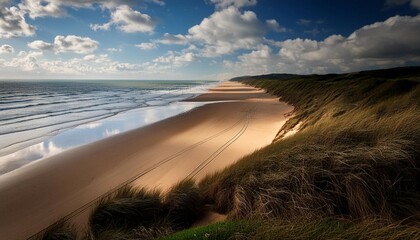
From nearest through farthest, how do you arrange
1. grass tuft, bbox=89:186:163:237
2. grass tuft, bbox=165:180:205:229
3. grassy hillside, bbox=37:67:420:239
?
grassy hillside, bbox=37:67:420:239, grass tuft, bbox=89:186:163:237, grass tuft, bbox=165:180:205:229

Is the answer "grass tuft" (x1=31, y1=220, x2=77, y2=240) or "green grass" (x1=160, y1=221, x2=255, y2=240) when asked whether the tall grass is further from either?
"green grass" (x1=160, y1=221, x2=255, y2=240)

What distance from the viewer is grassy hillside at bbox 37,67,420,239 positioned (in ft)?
10.2

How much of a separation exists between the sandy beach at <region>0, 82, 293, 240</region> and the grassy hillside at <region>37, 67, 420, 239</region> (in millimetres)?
1813

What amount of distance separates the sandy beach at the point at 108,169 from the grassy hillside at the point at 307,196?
71.4 inches

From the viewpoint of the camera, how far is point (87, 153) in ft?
35.6

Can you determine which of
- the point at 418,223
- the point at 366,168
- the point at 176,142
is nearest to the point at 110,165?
the point at 176,142

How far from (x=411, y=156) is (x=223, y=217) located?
10.7 feet

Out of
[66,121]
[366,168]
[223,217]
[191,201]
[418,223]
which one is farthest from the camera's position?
[66,121]

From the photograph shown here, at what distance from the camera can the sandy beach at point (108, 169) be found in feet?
20.1

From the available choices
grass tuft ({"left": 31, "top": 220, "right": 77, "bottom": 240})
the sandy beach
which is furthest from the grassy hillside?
the sandy beach

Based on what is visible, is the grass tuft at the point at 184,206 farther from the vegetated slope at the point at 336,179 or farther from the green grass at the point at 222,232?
the green grass at the point at 222,232

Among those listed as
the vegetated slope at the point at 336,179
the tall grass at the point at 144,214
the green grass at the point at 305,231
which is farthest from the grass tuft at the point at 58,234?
the vegetated slope at the point at 336,179

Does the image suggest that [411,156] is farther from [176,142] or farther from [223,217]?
[176,142]

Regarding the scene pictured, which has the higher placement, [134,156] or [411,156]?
[411,156]
